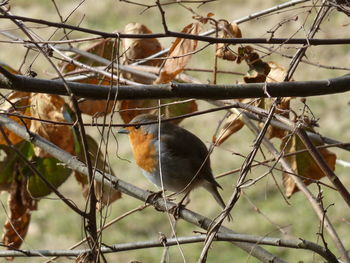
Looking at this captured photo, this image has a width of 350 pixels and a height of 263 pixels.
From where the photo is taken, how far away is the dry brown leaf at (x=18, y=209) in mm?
2990

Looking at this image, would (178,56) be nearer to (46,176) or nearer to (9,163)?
(46,176)

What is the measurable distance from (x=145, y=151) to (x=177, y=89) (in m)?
2.34

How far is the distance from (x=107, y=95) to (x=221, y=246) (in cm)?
470

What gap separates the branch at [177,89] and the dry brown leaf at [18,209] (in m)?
1.48

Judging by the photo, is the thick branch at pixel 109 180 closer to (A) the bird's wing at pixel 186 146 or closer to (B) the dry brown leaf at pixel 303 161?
(B) the dry brown leaf at pixel 303 161

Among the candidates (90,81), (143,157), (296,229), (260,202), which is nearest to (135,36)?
(90,81)

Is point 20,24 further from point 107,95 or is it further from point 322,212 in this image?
point 322,212

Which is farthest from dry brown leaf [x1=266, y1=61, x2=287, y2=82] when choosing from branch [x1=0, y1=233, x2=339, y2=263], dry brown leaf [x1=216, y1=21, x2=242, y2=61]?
branch [x1=0, y1=233, x2=339, y2=263]

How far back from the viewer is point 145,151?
3.92 metres

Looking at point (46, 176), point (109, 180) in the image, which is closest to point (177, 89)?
point (109, 180)

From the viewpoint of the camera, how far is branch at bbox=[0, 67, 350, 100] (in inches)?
60.8

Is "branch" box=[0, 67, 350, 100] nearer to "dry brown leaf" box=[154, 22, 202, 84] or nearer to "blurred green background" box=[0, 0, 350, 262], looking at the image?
"dry brown leaf" box=[154, 22, 202, 84]

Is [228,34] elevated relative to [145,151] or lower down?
lower down

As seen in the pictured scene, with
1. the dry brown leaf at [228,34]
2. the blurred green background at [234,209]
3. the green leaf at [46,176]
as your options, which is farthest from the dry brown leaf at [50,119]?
the blurred green background at [234,209]
